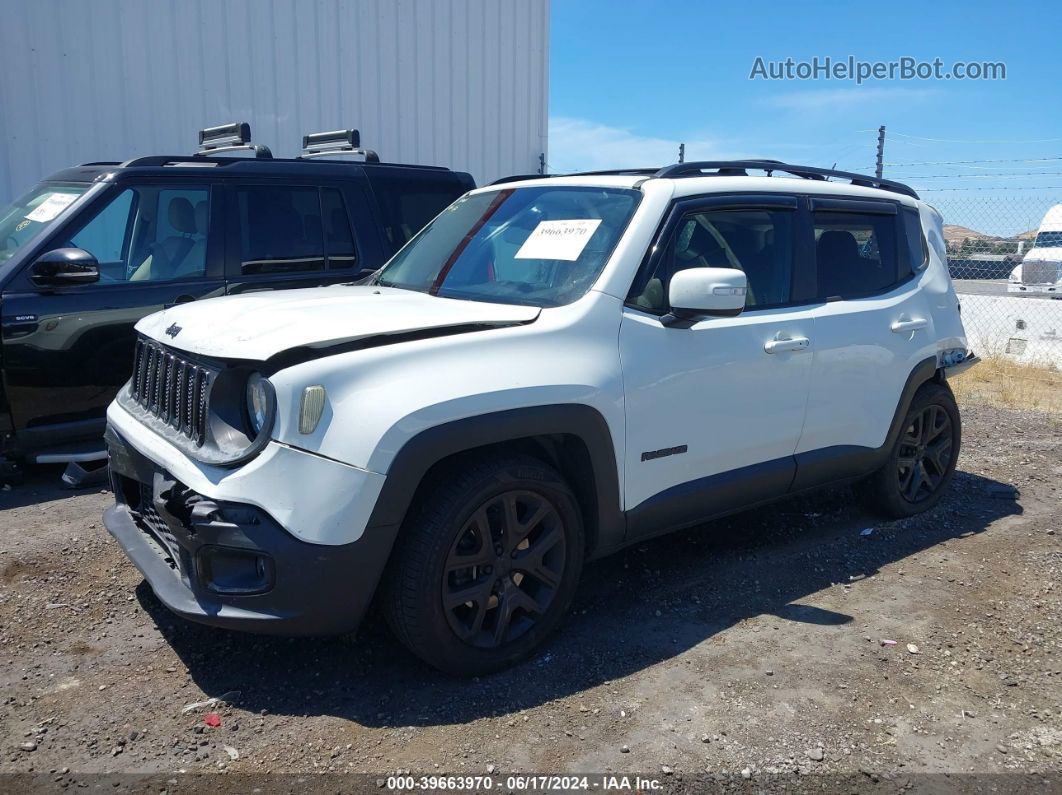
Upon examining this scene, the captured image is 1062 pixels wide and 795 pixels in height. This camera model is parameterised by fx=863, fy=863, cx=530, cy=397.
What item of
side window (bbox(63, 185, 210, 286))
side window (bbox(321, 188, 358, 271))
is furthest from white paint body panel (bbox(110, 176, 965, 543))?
side window (bbox(321, 188, 358, 271))

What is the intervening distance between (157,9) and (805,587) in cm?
822

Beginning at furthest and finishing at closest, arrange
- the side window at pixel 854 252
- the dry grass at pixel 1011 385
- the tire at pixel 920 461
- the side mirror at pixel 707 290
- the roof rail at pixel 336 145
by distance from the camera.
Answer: the dry grass at pixel 1011 385
the roof rail at pixel 336 145
the tire at pixel 920 461
the side window at pixel 854 252
the side mirror at pixel 707 290

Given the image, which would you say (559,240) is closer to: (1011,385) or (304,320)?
(304,320)

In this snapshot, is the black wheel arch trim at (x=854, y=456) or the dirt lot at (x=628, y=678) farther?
the black wheel arch trim at (x=854, y=456)

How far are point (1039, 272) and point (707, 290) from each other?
19.5m

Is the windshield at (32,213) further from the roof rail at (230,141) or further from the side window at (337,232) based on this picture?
the side window at (337,232)

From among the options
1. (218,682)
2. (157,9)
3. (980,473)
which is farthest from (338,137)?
(980,473)

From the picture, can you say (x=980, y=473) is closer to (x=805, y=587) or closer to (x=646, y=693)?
(x=805, y=587)

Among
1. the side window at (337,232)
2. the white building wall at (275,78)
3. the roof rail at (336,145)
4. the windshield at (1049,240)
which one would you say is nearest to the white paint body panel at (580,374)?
the side window at (337,232)

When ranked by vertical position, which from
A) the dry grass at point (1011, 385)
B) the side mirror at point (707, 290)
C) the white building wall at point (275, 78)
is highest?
the white building wall at point (275, 78)

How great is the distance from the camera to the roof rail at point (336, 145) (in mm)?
6755

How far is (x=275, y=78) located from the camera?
944cm

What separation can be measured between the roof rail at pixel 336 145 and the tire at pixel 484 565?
429cm

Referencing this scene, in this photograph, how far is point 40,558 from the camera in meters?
4.19
